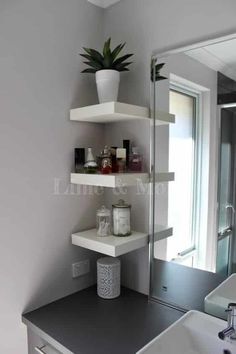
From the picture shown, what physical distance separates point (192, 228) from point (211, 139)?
1.41 feet

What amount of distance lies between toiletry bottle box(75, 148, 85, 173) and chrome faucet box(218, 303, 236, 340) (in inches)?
35.8

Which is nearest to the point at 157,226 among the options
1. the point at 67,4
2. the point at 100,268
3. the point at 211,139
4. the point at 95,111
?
the point at 100,268

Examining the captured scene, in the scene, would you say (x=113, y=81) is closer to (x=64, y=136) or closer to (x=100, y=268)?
(x=64, y=136)

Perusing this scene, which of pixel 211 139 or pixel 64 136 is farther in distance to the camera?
pixel 64 136

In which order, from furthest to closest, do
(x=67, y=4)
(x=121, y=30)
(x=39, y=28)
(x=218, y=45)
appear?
(x=121, y=30) → (x=67, y=4) → (x=39, y=28) → (x=218, y=45)

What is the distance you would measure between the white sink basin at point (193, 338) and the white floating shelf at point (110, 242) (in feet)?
1.25

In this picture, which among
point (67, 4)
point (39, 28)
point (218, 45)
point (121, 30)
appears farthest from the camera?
point (121, 30)

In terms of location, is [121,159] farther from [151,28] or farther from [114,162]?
[151,28]

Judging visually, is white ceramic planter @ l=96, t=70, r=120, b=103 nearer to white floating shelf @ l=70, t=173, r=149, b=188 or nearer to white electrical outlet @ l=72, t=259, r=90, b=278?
white floating shelf @ l=70, t=173, r=149, b=188

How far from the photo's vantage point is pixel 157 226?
1449 mm

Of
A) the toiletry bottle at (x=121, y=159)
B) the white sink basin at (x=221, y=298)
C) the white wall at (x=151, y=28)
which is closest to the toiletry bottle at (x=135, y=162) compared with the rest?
the toiletry bottle at (x=121, y=159)

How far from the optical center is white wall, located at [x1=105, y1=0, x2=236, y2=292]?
3.92 feet

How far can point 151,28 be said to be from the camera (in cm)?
139

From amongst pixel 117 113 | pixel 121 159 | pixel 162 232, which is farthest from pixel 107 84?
pixel 162 232
